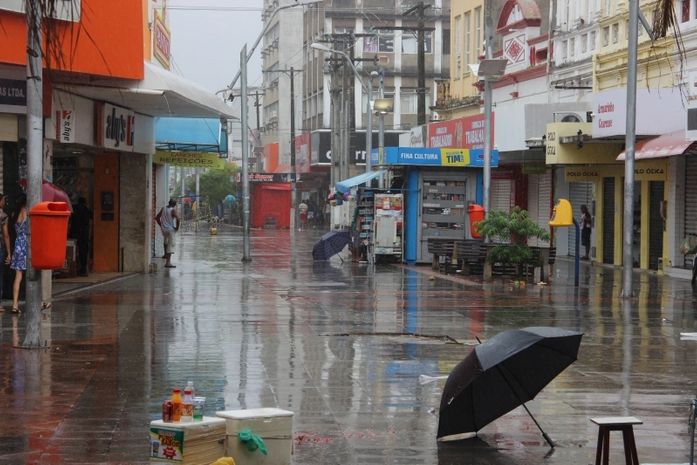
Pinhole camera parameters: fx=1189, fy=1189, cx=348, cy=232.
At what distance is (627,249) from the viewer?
22.9 m

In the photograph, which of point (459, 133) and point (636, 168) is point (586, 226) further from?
point (459, 133)

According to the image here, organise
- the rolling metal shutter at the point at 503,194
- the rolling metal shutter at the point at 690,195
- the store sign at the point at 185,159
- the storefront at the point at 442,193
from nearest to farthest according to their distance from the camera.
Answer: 1. the rolling metal shutter at the point at 690,195
2. the storefront at the point at 442,193
3. the store sign at the point at 185,159
4. the rolling metal shutter at the point at 503,194

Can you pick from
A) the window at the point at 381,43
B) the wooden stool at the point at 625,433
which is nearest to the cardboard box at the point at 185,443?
the wooden stool at the point at 625,433

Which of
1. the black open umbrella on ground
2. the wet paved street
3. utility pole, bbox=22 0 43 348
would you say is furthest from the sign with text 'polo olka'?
the black open umbrella on ground

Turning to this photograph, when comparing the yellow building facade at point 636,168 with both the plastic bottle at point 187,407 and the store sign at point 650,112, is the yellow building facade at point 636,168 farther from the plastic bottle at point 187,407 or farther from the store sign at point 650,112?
the plastic bottle at point 187,407

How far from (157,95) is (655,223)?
15319mm

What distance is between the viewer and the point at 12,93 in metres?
18.2

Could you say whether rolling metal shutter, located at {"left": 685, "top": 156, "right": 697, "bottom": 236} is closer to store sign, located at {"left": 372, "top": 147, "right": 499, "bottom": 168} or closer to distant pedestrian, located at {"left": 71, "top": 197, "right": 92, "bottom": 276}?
store sign, located at {"left": 372, "top": 147, "right": 499, "bottom": 168}

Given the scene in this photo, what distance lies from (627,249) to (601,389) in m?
11.6

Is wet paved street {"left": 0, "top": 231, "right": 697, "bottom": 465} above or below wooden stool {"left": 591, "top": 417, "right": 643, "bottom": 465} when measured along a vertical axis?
below

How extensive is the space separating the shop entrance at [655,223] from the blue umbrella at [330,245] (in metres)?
8.73

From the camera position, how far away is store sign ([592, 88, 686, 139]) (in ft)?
92.2

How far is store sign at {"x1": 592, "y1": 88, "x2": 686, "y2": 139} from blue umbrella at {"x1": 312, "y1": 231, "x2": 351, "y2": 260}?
8963mm

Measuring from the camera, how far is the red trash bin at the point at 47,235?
1320cm
